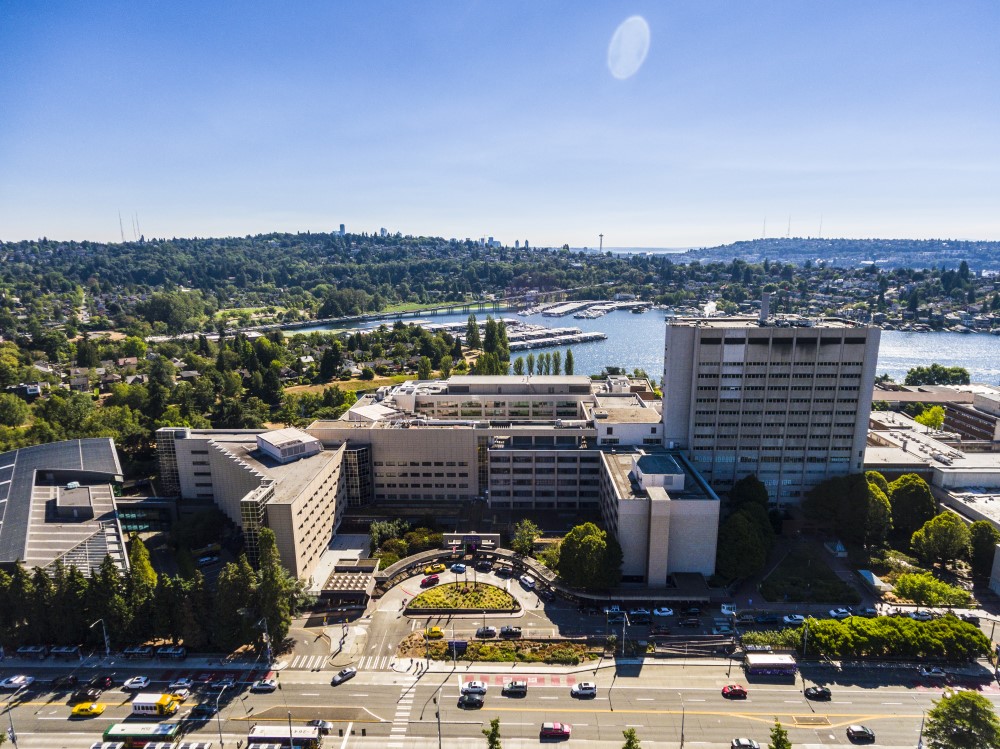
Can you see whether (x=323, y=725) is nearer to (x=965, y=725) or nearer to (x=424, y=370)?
(x=965, y=725)

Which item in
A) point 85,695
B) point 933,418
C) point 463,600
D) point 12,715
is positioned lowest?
point 12,715

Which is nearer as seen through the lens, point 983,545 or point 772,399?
point 983,545

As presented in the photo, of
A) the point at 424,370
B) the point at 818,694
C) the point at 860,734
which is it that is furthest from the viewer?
the point at 424,370

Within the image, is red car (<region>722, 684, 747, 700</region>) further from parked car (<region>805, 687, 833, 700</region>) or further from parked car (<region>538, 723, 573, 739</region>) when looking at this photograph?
parked car (<region>538, 723, 573, 739</region>)

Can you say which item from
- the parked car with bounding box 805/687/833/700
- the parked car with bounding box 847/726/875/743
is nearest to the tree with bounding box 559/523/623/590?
the parked car with bounding box 805/687/833/700

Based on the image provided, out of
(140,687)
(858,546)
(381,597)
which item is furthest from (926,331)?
(140,687)

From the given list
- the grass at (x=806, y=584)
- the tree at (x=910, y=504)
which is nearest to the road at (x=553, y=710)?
the grass at (x=806, y=584)

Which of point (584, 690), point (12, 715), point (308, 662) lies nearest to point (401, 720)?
point (308, 662)

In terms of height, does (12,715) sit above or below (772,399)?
below
